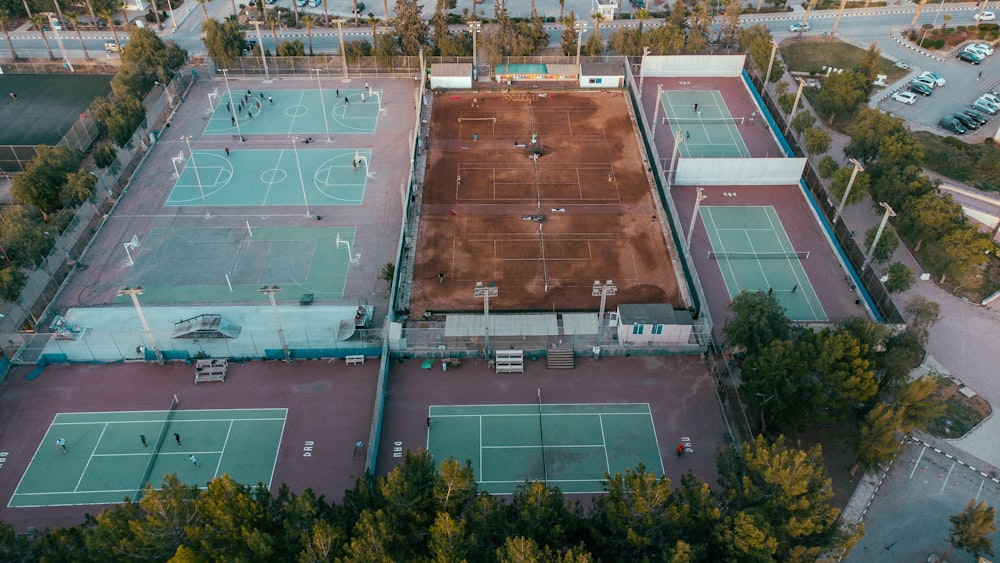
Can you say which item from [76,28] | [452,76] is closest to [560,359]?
[452,76]

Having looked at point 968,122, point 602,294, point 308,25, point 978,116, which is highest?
point 308,25

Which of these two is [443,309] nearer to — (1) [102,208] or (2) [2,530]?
(2) [2,530]

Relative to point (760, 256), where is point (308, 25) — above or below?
above

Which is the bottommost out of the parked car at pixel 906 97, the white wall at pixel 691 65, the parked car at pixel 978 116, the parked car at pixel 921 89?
the parked car at pixel 978 116

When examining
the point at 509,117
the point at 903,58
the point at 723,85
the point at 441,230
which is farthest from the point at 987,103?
the point at 441,230

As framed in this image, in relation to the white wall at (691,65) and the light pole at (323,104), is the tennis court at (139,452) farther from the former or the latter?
the white wall at (691,65)

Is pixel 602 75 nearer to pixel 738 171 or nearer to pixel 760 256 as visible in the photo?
pixel 738 171

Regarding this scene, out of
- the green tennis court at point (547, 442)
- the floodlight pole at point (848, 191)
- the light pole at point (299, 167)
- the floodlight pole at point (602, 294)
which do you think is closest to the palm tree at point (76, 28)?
the light pole at point (299, 167)

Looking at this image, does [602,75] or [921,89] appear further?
[921,89]
